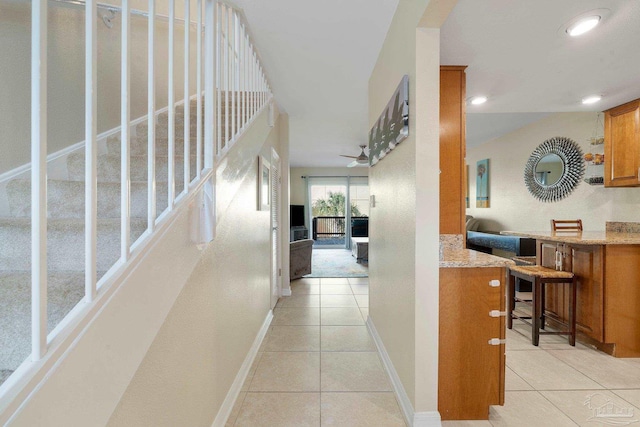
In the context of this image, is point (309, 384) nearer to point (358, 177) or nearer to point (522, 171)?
point (522, 171)

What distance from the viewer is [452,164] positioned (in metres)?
1.88

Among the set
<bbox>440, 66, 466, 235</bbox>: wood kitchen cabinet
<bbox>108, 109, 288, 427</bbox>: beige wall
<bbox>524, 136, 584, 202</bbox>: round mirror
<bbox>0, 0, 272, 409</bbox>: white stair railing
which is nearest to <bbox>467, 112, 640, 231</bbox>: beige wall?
<bbox>524, 136, 584, 202</bbox>: round mirror

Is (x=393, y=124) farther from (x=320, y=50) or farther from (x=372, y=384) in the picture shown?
(x=372, y=384)

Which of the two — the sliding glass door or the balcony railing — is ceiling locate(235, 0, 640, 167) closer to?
the sliding glass door

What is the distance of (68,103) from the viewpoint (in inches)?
64.9

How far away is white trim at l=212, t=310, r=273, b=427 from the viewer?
1.53 meters

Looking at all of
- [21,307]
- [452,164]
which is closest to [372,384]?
[452,164]

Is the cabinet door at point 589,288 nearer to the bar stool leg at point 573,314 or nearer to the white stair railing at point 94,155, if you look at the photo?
the bar stool leg at point 573,314

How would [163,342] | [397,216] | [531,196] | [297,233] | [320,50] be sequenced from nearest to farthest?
[163,342] < [397,216] < [320,50] < [531,196] < [297,233]

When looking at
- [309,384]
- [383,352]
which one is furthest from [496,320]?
[309,384]

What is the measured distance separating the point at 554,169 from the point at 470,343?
3.87 meters

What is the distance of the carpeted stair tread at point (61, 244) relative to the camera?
960 millimetres

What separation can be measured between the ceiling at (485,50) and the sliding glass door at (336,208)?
5103 mm

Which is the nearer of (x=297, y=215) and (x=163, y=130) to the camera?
(x=163, y=130)
